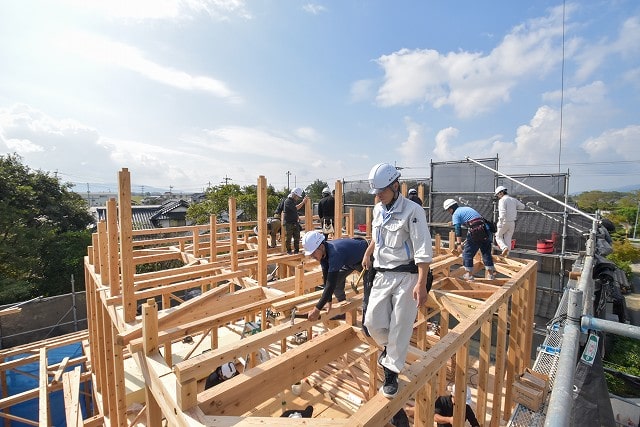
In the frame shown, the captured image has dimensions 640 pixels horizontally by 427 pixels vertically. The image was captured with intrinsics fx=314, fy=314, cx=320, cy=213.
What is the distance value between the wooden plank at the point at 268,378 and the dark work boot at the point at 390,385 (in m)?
0.79

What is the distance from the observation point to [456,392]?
3.76 metres

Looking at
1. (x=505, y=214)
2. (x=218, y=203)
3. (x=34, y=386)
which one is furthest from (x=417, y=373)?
(x=218, y=203)

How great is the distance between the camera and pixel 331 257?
3617mm

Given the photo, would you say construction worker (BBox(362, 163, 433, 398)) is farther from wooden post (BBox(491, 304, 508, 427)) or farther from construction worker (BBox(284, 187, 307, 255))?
construction worker (BBox(284, 187, 307, 255))

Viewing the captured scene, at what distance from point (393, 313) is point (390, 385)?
1.71ft

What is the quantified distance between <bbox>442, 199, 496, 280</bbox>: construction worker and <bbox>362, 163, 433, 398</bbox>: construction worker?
3.75 m

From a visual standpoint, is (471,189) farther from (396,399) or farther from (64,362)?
(64,362)

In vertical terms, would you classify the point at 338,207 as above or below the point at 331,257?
above

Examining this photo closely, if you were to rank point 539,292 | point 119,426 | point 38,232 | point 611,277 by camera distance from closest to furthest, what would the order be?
point 119,426 < point 611,277 < point 539,292 < point 38,232

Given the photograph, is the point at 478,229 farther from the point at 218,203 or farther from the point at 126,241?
the point at 218,203

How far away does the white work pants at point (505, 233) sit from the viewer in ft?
24.0

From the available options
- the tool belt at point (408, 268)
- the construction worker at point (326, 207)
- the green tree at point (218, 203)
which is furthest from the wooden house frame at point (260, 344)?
the green tree at point (218, 203)

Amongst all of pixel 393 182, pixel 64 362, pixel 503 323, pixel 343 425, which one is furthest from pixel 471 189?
pixel 64 362

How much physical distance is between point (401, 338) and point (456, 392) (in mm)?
1968
